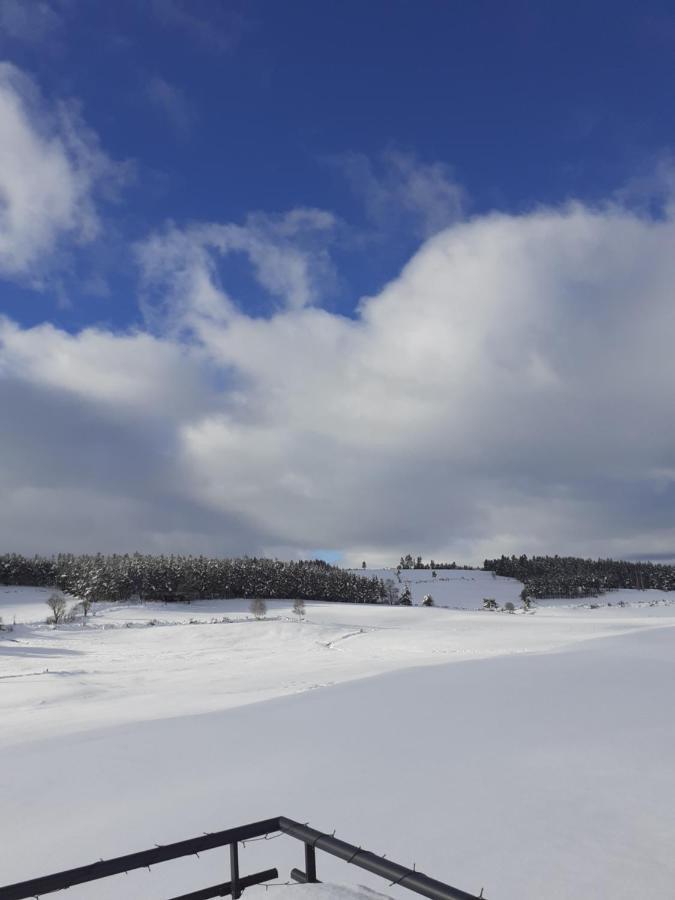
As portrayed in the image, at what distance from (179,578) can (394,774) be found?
328ft

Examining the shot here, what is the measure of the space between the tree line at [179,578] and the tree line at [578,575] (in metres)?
41.3

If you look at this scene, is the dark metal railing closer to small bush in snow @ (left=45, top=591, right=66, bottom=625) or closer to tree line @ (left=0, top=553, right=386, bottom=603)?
small bush in snow @ (left=45, top=591, right=66, bottom=625)

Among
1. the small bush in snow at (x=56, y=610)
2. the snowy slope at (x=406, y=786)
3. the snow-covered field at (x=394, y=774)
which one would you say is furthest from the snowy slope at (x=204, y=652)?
the snowy slope at (x=406, y=786)

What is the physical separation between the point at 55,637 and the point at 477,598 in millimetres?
97501

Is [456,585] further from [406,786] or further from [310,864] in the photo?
[310,864]

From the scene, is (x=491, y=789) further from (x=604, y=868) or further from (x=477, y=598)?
(x=477, y=598)

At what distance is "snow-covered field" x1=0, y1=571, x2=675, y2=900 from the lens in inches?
256

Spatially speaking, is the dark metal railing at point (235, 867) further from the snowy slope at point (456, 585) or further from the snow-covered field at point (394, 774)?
the snowy slope at point (456, 585)

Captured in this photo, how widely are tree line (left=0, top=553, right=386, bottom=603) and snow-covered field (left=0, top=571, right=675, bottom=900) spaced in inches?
3308

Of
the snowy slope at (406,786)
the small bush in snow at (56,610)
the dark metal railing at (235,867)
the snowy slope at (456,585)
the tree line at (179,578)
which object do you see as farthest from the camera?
the snowy slope at (456,585)

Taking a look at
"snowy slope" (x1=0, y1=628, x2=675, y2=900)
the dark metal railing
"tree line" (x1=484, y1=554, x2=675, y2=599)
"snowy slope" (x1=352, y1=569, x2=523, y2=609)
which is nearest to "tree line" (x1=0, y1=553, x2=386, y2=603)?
"snowy slope" (x1=352, y1=569, x2=523, y2=609)

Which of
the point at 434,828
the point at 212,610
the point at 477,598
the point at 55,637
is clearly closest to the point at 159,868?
the point at 434,828

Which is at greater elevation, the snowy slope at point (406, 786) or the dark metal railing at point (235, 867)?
the dark metal railing at point (235, 867)

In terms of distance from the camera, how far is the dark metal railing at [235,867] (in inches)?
115
